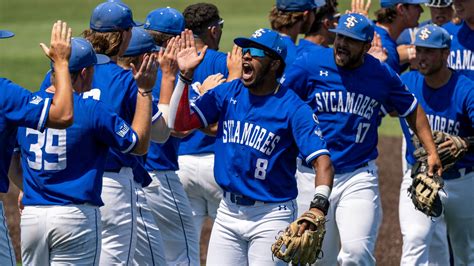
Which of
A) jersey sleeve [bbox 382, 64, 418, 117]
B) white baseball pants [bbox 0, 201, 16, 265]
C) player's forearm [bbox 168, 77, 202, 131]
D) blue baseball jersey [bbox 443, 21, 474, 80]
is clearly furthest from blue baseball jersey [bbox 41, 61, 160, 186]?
blue baseball jersey [bbox 443, 21, 474, 80]

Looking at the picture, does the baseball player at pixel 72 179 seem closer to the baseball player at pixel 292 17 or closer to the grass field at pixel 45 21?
the baseball player at pixel 292 17

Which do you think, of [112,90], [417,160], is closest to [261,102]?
[112,90]

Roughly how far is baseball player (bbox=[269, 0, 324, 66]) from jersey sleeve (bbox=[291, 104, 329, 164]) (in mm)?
2297

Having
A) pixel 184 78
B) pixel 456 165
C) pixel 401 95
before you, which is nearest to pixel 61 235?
pixel 184 78

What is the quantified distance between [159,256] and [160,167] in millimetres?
780

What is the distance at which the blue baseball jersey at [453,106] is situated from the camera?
28.7 feet

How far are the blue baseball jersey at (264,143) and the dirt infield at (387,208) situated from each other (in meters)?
3.23

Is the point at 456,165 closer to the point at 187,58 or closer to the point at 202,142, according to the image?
the point at 202,142

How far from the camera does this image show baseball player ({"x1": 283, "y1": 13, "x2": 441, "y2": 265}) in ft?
26.4

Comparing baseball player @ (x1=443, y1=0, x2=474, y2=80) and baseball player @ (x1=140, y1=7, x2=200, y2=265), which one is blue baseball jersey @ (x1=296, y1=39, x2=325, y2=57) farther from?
baseball player @ (x1=140, y1=7, x2=200, y2=265)

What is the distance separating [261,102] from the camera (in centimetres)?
700

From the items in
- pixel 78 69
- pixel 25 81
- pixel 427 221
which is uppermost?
pixel 78 69

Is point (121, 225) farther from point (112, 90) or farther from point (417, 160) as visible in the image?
point (417, 160)

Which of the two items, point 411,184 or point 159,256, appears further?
point 411,184
